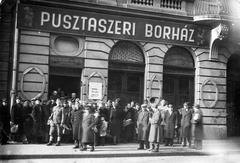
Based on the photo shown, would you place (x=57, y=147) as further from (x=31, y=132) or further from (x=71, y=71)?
(x=71, y=71)

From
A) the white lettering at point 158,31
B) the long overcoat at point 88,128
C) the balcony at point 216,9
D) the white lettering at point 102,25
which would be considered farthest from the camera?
the balcony at point 216,9

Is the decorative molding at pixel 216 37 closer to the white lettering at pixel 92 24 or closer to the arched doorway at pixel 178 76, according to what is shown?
the arched doorway at pixel 178 76

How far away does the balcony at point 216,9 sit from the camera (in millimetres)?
15664

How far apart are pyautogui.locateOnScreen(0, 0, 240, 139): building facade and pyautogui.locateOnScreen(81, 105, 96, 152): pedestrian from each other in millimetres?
3015

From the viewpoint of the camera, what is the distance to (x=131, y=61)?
15461 mm

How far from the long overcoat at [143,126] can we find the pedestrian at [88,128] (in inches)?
79.0

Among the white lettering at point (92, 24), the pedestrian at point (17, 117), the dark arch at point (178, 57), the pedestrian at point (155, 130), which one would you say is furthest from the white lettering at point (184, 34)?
the pedestrian at point (17, 117)

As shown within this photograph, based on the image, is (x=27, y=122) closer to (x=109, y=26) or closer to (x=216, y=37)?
(x=109, y=26)

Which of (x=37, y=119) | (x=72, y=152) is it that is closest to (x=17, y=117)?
(x=37, y=119)

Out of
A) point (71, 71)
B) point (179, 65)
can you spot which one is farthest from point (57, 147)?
point (179, 65)

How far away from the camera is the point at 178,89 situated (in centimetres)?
1642

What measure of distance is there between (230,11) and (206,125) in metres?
5.97

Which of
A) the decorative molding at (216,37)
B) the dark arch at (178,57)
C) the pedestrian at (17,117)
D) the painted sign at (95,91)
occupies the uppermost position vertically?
the decorative molding at (216,37)

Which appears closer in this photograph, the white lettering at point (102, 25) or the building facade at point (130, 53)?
the building facade at point (130, 53)
